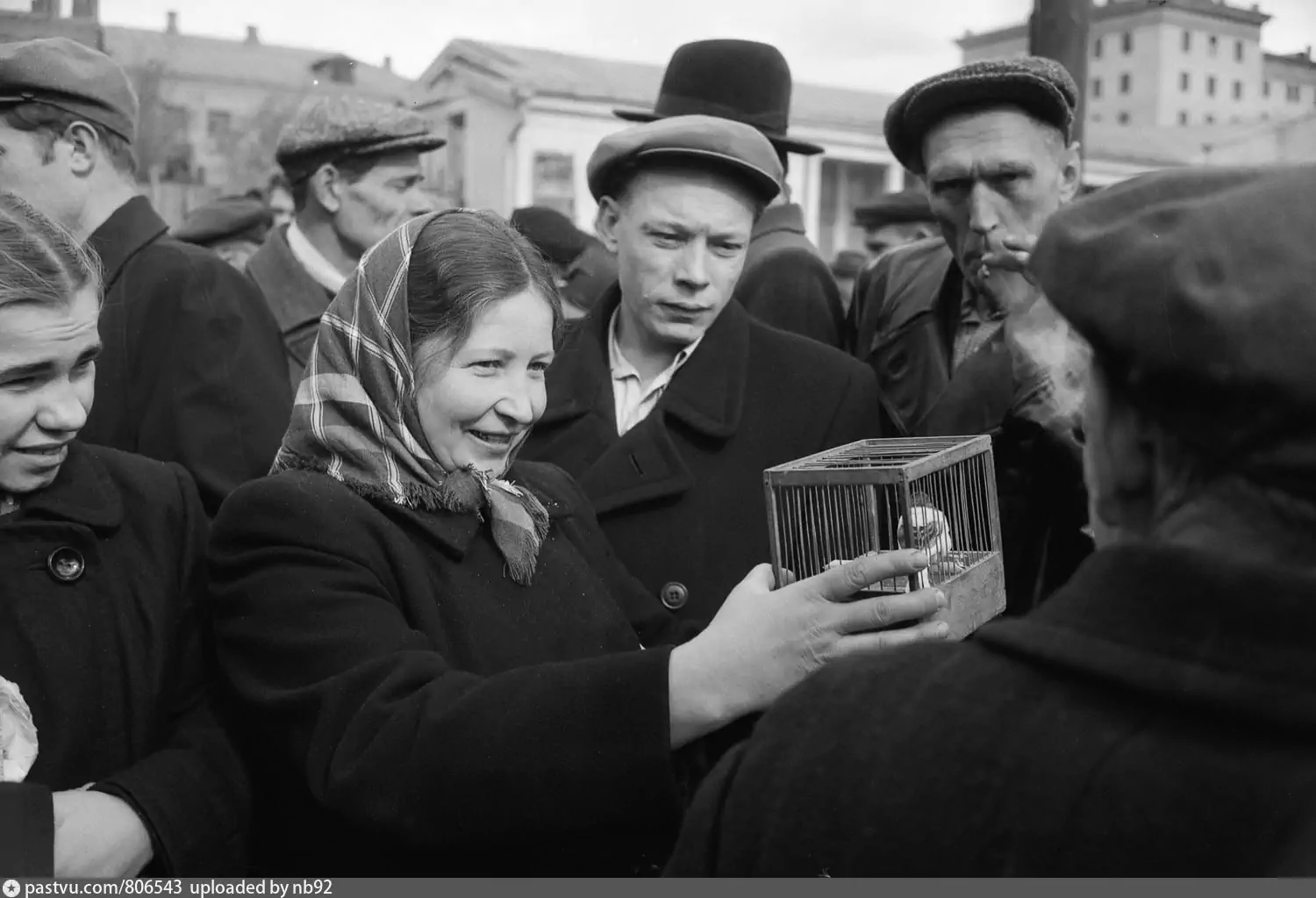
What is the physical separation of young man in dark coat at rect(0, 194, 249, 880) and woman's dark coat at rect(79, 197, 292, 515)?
1164 mm

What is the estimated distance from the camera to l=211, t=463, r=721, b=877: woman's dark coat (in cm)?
227

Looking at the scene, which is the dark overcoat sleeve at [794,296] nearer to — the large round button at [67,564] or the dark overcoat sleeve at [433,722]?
the dark overcoat sleeve at [433,722]

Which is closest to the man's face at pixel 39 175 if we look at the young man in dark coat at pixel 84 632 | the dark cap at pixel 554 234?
the young man in dark coat at pixel 84 632

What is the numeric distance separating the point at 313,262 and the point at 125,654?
11.1 feet

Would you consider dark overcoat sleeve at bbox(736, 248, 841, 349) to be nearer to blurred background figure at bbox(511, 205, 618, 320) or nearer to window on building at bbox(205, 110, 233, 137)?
blurred background figure at bbox(511, 205, 618, 320)

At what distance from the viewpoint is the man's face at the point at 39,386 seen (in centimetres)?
246

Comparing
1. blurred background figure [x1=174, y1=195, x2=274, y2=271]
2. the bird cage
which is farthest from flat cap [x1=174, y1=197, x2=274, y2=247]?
the bird cage

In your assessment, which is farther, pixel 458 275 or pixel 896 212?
pixel 896 212

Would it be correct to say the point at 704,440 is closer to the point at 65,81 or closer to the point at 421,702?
the point at 421,702

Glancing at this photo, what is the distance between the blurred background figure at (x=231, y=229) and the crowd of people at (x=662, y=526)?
4.31 metres

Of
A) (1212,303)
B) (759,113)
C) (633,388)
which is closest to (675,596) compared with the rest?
(633,388)

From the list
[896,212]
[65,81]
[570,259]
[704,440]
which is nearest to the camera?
[704,440]

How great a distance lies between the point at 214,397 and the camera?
12.9 ft

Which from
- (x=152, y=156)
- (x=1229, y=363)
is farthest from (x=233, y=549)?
(x=152, y=156)
